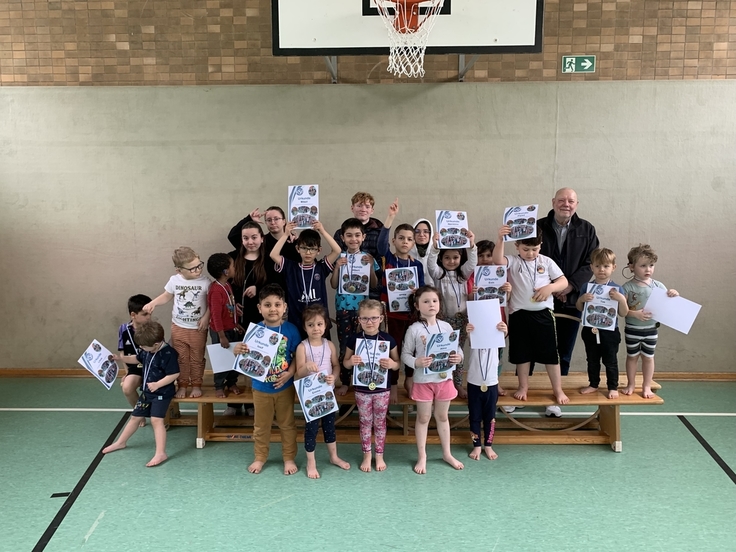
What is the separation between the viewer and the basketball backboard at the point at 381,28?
405 centimetres

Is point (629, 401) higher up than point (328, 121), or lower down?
lower down

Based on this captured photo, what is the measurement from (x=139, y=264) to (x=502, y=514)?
4021mm

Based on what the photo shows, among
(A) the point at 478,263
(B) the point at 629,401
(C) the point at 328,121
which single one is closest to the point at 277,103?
(C) the point at 328,121

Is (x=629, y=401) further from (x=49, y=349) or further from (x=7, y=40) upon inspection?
(x=7, y=40)

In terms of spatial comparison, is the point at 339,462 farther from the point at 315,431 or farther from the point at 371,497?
the point at 371,497

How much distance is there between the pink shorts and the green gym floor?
500 millimetres

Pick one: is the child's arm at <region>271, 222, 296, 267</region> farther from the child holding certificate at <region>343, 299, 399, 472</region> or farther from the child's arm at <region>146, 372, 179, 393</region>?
the child's arm at <region>146, 372, 179, 393</region>

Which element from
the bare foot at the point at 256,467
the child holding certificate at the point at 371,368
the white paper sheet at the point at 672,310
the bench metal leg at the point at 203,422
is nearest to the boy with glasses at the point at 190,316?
the bench metal leg at the point at 203,422

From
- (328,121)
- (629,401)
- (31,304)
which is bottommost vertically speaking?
(629,401)

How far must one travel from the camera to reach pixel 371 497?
3574mm

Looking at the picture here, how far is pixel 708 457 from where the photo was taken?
4.04m

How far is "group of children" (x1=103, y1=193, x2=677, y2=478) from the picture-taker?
3836 millimetres

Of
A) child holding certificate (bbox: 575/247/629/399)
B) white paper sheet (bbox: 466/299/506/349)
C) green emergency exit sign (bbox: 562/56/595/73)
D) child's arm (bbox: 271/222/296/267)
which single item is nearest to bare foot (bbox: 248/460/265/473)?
child's arm (bbox: 271/222/296/267)

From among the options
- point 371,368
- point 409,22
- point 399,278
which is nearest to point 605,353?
point 399,278
